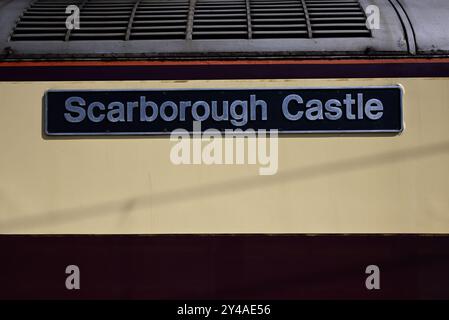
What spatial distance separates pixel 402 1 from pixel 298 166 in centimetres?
151

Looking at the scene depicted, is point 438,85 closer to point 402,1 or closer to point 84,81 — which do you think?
point 402,1

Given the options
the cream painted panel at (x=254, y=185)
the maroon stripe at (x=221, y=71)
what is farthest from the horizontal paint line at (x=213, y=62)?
the cream painted panel at (x=254, y=185)

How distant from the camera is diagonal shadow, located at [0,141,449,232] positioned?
3814mm

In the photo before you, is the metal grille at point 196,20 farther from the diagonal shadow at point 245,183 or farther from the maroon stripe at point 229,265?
the maroon stripe at point 229,265

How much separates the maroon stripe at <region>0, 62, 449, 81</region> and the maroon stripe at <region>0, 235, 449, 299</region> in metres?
1.05

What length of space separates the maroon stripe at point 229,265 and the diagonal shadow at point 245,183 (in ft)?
0.55

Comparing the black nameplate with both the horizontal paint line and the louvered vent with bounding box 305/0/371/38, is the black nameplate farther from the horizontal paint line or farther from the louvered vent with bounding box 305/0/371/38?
the louvered vent with bounding box 305/0/371/38

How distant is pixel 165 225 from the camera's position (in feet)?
12.5

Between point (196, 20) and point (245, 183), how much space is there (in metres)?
1.26

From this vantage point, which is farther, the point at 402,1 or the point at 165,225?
the point at 402,1

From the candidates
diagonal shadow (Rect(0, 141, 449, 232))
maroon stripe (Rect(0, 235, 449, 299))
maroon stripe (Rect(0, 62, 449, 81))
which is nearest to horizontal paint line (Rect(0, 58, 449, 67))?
maroon stripe (Rect(0, 62, 449, 81))

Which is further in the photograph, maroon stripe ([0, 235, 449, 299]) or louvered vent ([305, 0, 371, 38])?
louvered vent ([305, 0, 371, 38])

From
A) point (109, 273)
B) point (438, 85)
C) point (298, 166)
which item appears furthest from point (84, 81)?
point (438, 85)

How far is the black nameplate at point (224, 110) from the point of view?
3.88m
